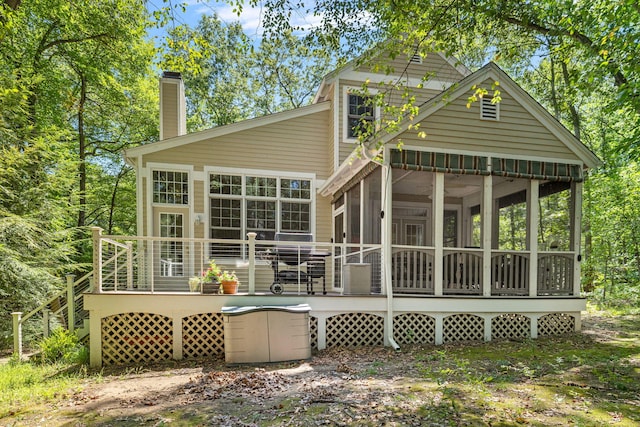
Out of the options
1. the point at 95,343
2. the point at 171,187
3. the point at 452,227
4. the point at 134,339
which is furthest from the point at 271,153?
the point at 452,227

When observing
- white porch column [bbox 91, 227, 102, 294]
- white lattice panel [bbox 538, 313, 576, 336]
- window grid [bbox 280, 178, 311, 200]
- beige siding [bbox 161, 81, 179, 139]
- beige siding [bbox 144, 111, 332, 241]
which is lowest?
white lattice panel [bbox 538, 313, 576, 336]

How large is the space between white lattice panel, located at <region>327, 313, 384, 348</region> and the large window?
3397mm

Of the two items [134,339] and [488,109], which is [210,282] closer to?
[134,339]

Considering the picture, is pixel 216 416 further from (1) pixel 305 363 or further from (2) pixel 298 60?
(2) pixel 298 60

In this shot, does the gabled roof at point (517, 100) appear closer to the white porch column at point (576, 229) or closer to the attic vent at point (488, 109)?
→ the attic vent at point (488, 109)

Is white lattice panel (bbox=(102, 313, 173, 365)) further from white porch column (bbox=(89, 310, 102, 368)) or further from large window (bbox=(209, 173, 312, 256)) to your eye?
large window (bbox=(209, 173, 312, 256))

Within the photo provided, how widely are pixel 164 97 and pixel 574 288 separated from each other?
36.5 ft

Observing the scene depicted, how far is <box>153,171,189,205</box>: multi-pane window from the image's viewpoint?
8719mm

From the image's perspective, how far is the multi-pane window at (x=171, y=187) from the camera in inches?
343

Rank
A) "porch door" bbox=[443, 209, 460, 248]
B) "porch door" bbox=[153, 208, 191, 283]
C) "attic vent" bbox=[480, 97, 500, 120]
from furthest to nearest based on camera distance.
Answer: "porch door" bbox=[443, 209, 460, 248]
"porch door" bbox=[153, 208, 191, 283]
"attic vent" bbox=[480, 97, 500, 120]

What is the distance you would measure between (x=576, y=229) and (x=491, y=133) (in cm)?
271

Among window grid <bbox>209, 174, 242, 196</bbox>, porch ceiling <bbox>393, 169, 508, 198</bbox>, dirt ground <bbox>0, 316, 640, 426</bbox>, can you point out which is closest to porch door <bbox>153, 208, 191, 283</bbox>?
window grid <bbox>209, 174, 242, 196</bbox>

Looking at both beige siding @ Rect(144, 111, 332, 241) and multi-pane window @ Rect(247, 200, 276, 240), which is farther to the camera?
multi-pane window @ Rect(247, 200, 276, 240)

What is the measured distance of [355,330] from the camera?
6.77 metres
